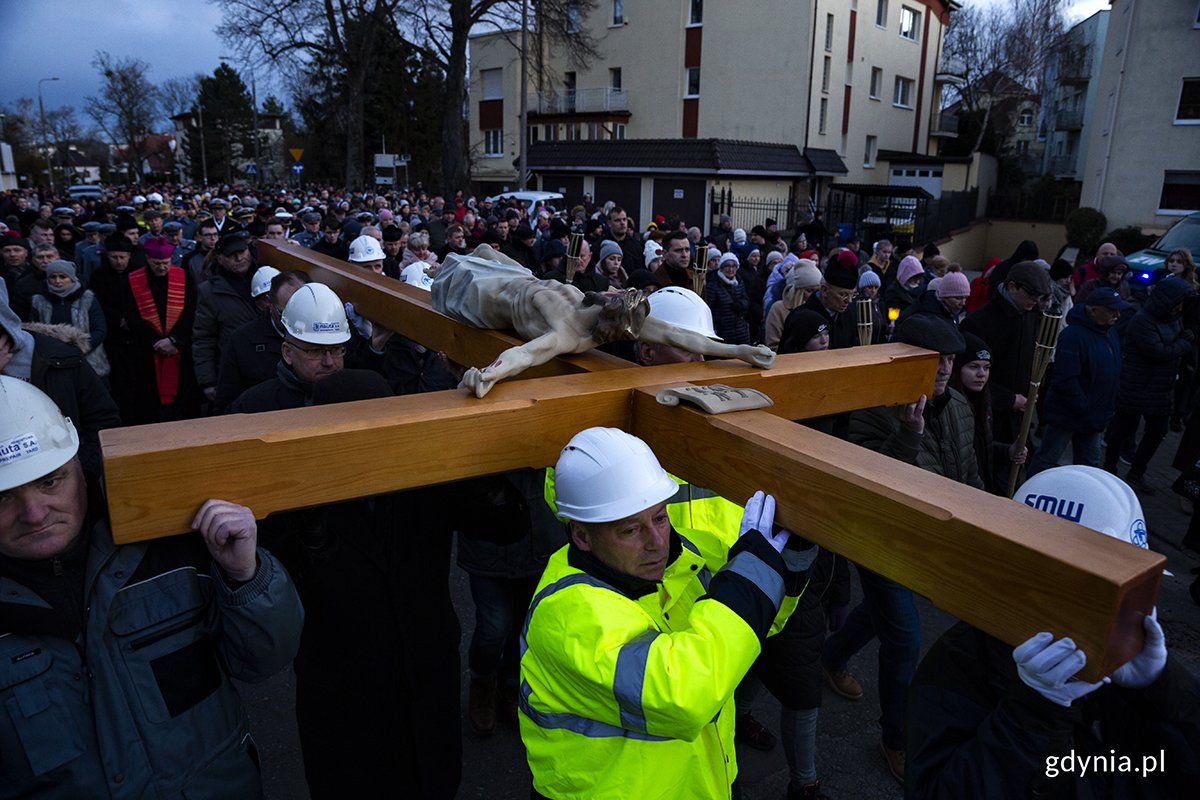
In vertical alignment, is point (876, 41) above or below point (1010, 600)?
above

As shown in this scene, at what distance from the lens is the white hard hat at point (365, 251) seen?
21.5 feet

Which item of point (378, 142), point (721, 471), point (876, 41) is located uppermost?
point (876, 41)

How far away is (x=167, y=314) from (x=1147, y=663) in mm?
6914

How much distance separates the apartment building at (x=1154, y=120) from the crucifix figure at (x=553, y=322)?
24385mm

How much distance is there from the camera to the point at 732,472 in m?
1.76

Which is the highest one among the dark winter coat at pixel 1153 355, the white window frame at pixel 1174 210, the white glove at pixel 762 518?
the white window frame at pixel 1174 210

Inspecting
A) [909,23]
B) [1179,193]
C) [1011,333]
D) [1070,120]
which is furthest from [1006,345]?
[1070,120]

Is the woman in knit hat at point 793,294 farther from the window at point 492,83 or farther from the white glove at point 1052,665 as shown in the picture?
the window at point 492,83

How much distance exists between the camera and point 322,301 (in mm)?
3139

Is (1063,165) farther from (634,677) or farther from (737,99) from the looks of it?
(634,677)

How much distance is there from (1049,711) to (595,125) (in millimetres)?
33912

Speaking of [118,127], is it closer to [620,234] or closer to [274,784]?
[620,234]

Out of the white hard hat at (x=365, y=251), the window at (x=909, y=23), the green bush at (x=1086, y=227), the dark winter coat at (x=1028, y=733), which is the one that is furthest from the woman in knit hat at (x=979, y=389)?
the window at (x=909, y=23)

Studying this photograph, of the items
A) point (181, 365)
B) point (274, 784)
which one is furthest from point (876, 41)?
point (274, 784)
